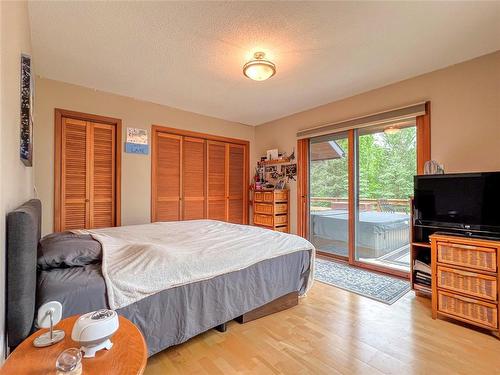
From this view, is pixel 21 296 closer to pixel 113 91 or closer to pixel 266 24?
pixel 266 24

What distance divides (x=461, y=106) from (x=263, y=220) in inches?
124

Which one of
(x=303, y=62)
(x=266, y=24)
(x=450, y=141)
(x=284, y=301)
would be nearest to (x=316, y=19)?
(x=266, y=24)

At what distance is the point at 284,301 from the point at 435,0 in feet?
8.77

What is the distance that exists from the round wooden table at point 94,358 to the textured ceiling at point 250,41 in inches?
83.8

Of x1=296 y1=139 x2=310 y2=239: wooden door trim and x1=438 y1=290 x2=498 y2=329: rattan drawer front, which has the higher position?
x1=296 y1=139 x2=310 y2=239: wooden door trim

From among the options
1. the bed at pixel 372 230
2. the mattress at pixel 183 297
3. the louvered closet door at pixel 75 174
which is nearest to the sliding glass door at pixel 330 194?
the bed at pixel 372 230

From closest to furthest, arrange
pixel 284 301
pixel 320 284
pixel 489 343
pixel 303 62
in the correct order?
pixel 489 343 < pixel 284 301 < pixel 303 62 < pixel 320 284

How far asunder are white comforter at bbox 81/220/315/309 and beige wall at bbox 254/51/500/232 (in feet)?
6.23

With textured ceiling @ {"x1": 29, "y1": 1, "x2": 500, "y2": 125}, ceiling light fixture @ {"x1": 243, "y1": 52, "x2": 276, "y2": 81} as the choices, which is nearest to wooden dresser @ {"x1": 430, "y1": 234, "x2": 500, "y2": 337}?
textured ceiling @ {"x1": 29, "y1": 1, "x2": 500, "y2": 125}

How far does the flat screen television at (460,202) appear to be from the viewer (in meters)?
2.12

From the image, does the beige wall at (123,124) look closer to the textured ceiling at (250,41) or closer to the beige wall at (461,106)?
the textured ceiling at (250,41)

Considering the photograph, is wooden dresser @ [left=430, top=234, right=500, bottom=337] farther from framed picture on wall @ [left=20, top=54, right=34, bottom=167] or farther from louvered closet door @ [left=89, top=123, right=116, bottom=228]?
louvered closet door @ [left=89, top=123, right=116, bottom=228]

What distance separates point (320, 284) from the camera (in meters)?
2.99

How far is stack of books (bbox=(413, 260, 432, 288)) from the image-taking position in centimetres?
254
